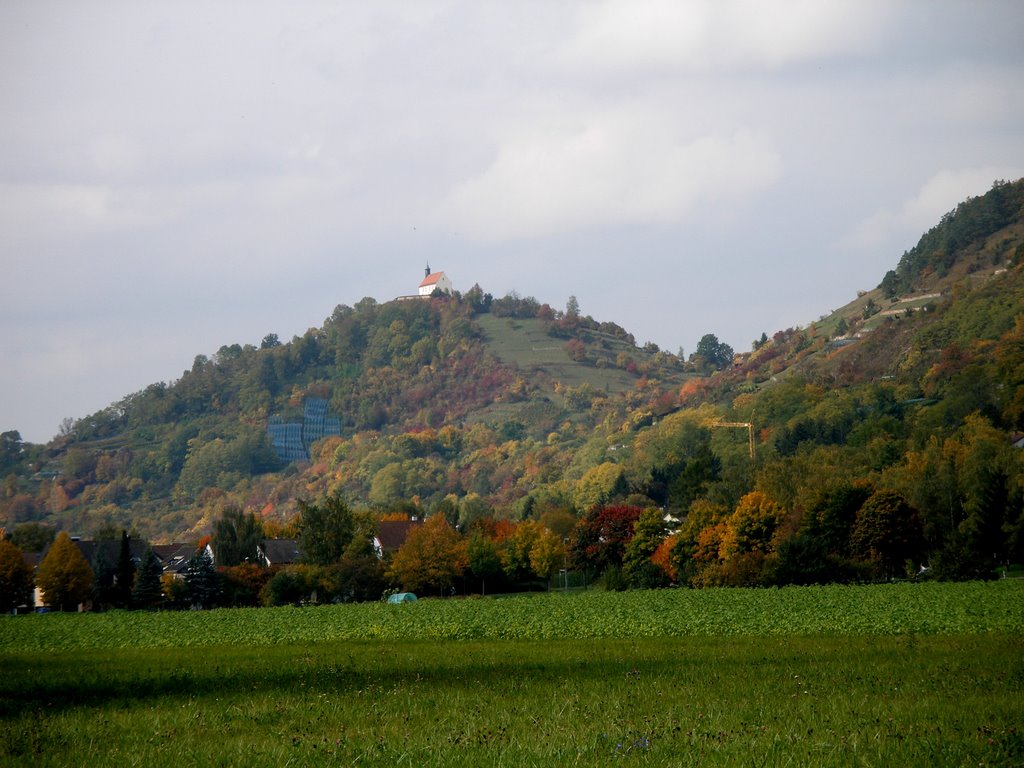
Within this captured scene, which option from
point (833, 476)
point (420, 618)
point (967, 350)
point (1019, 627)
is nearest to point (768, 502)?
point (833, 476)

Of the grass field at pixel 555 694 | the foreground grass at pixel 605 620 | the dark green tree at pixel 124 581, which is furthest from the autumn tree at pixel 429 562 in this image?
the grass field at pixel 555 694

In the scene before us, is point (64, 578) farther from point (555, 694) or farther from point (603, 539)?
point (555, 694)

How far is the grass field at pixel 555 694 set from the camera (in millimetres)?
15867

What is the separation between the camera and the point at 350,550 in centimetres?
9950

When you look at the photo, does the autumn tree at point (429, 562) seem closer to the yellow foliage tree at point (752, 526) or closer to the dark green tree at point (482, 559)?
the dark green tree at point (482, 559)

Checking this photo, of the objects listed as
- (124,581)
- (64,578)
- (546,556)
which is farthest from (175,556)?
(546,556)

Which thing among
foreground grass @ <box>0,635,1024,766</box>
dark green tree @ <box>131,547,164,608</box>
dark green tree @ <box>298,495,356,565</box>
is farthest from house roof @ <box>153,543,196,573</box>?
foreground grass @ <box>0,635,1024,766</box>

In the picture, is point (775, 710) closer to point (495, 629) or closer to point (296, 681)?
point (296, 681)

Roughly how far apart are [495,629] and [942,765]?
3295 centimetres

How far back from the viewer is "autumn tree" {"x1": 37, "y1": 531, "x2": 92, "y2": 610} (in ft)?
324

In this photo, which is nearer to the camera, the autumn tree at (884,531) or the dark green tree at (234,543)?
the autumn tree at (884,531)

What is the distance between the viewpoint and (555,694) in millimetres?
22438

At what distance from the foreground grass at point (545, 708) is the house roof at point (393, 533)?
93235mm

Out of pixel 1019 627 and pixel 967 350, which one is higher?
pixel 967 350
